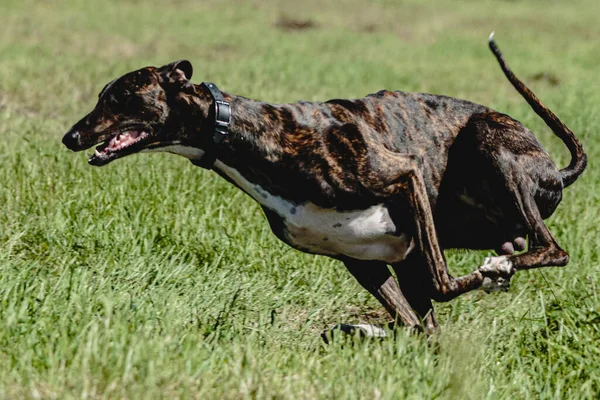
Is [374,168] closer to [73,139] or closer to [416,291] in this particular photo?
[416,291]

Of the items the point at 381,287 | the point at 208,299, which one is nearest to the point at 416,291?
the point at 381,287

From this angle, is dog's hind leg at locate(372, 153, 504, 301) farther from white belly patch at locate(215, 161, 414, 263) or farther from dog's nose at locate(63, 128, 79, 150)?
dog's nose at locate(63, 128, 79, 150)

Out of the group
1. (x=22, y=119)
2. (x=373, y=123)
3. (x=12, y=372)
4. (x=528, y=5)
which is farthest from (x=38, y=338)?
(x=528, y=5)

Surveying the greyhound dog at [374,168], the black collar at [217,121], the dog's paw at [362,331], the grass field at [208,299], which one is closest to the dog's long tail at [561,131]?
the greyhound dog at [374,168]

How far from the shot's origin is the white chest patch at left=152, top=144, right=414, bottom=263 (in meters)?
4.52

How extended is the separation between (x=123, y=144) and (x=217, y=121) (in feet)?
1.56

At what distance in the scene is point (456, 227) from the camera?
5117 millimetres

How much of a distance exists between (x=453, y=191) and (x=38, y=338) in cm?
245

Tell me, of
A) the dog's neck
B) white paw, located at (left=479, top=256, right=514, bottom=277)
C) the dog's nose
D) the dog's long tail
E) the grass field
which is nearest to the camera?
the grass field

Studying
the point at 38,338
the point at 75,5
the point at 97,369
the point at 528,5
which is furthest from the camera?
the point at 528,5

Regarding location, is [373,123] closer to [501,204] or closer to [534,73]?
[501,204]

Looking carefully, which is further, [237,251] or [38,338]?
[237,251]

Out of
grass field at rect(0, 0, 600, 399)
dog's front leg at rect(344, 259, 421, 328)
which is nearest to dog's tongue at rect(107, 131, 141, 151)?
grass field at rect(0, 0, 600, 399)

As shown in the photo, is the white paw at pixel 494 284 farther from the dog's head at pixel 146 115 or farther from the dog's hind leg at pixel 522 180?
the dog's head at pixel 146 115
